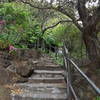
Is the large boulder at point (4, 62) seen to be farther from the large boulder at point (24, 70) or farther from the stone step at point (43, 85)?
the stone step at point (43, 85)

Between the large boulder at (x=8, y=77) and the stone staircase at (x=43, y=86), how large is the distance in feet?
0.59

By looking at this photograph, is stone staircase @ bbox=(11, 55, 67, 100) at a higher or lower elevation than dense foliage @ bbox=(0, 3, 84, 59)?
lower

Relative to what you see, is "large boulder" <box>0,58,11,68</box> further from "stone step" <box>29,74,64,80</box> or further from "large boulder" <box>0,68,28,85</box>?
"stone step" <box>29,74,64,80</box>

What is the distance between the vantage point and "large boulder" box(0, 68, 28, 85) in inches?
179

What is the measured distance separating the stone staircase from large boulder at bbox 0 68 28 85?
0.18 metres

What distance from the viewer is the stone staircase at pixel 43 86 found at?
3.91m

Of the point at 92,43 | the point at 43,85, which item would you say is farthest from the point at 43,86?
the point at 92,43

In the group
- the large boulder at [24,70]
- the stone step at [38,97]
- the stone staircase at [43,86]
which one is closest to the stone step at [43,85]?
the stone staircase at [43,86]

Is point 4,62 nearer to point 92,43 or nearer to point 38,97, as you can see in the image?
point 38,97

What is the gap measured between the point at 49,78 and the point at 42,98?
43.4 inches

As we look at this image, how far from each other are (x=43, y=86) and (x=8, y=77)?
34.9 inches

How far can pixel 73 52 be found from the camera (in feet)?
31.5

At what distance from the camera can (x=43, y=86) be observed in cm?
450

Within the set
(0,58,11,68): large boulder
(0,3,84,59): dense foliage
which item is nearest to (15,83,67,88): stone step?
(0,58,11,68): large boulder
